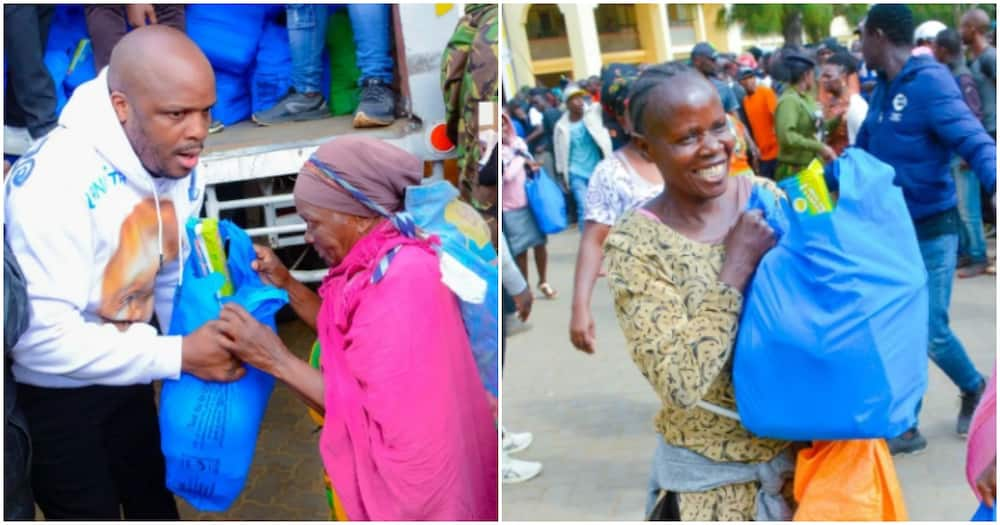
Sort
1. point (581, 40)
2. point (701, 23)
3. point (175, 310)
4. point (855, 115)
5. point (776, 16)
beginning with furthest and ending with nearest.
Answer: point (701, 23)
point (776, 16)
point (581, 40)
point (855, 115)
point (175, 310)

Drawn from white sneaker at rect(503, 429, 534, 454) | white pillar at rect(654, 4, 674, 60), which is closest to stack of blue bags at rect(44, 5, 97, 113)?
white sneaker at rect(503, 429, 534, 454)

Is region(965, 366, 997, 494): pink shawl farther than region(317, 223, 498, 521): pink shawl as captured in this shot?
No

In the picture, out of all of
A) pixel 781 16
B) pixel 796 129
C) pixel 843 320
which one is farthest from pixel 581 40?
pixel 843 320

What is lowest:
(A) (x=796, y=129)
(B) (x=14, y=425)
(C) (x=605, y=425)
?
(C) (x=605, y=425)

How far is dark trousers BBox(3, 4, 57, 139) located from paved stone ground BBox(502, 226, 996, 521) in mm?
2464

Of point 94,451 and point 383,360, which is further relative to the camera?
point 94,451

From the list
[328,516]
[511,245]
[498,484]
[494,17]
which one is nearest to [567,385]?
[511,245]

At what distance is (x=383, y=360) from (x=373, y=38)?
2541mm

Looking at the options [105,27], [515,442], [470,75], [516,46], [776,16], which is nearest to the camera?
[470,75]

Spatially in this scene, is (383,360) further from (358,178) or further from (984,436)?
(984,436)

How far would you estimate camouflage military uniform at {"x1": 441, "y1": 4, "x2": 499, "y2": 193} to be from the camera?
3.93 metres

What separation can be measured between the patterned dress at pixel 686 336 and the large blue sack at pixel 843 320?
0.08m

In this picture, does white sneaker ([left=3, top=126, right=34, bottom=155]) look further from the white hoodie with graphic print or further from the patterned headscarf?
the patterned headscarf

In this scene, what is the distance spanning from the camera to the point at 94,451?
287 centimetres
